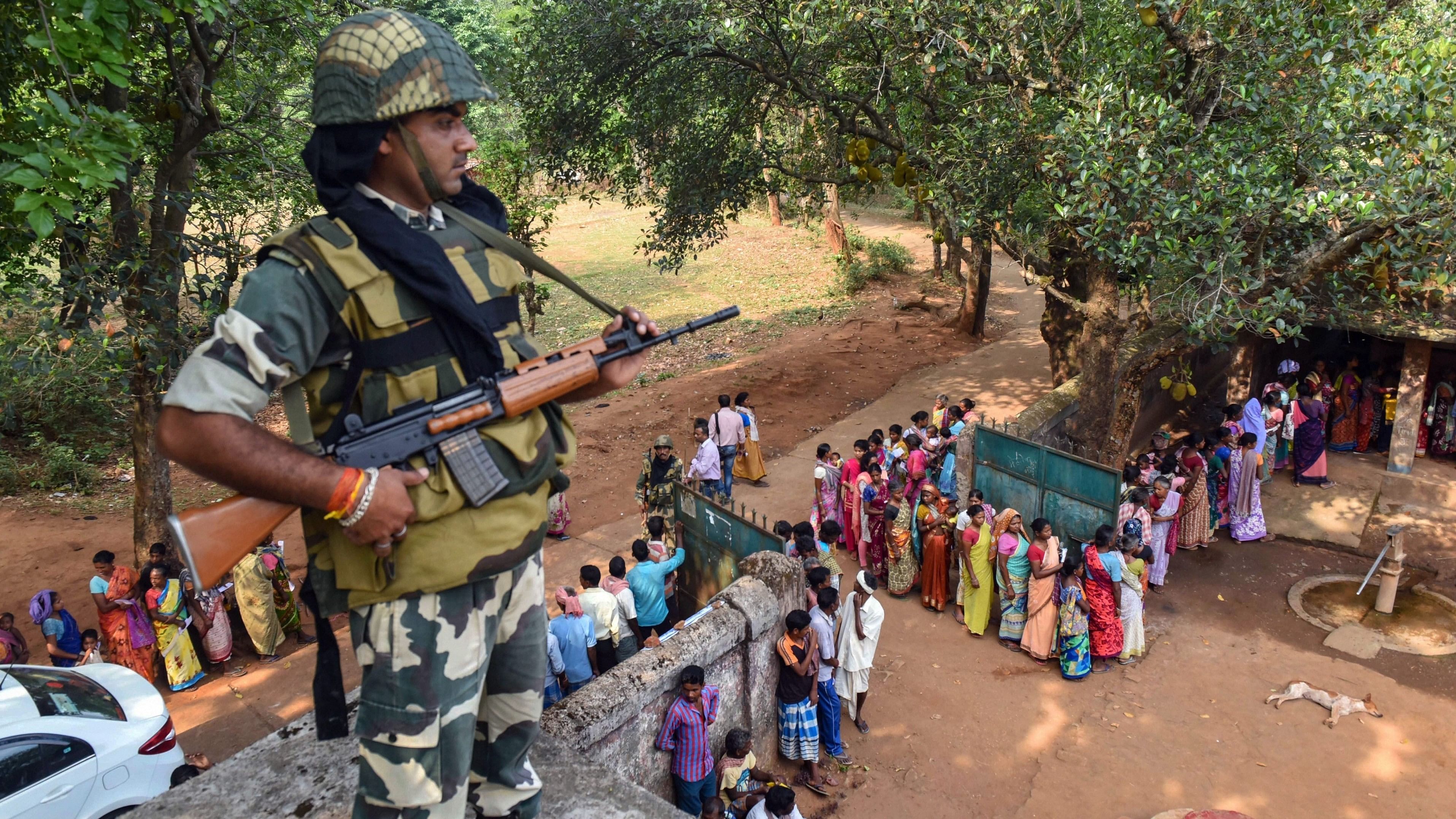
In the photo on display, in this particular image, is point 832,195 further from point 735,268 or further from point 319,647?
point 319,647

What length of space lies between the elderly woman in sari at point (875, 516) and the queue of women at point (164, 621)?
5.79m

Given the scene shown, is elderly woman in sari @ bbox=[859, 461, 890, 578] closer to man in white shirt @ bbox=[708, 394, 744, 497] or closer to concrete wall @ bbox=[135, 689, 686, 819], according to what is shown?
man in white shirt @ bbox=[708, 394, 744, 497]

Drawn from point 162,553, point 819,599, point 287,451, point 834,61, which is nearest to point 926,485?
point 819,599

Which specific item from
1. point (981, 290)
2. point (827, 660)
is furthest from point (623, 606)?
point (981, 290)

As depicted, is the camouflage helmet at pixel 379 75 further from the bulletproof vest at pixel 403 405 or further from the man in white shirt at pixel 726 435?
the man in white shirt at pixel 726 435

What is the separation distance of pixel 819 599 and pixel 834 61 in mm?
6254

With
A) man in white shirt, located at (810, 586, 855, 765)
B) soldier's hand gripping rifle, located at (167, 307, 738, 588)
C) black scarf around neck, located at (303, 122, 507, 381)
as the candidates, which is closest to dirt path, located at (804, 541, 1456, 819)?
man in white shirt, located at (810, 586, 855, 765)

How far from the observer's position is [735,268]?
81.0 feet

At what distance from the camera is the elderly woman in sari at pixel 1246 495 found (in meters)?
10.5

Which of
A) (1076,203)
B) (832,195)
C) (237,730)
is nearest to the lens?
(237,730)

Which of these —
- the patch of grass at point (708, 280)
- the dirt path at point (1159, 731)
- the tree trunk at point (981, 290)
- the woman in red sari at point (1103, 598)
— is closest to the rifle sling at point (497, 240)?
the dirt path at point (1159, 731)

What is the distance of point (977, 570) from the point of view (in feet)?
28.7

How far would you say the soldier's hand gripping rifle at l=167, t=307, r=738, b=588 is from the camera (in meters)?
2.11

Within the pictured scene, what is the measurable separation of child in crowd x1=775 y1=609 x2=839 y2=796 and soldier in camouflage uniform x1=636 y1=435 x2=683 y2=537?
10.5 ft
